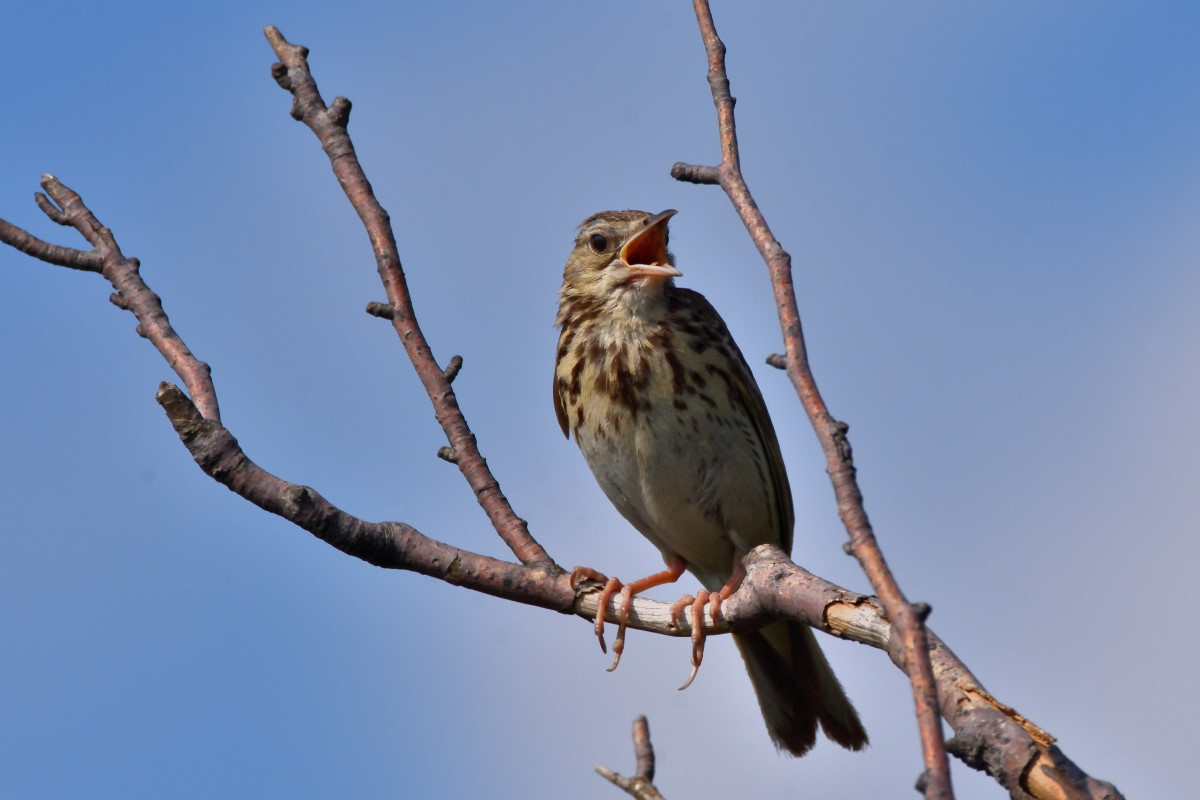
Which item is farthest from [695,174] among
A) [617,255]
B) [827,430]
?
[617,255]

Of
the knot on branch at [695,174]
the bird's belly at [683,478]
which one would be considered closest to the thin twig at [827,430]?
the knot on branch at [695,174]

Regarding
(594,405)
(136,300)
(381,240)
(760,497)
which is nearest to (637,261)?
(594,405)

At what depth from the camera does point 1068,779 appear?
2971 mm

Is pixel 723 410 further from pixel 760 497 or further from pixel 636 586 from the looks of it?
pixel 636 586

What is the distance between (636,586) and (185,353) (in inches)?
107

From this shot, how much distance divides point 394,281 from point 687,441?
6.70ft

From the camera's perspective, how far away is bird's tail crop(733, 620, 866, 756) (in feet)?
21.6

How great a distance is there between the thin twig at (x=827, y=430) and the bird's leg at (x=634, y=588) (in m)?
1.76

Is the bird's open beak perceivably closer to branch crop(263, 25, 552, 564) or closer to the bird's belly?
the bird's belly

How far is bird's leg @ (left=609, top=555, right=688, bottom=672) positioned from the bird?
0.7 inches

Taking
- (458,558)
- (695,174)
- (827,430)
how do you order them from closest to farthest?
1. (827,430)
2. (695,174)
3. (458,558)

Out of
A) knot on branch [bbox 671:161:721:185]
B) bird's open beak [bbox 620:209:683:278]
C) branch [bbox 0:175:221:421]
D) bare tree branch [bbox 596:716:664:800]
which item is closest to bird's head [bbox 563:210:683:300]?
bird's open beak [bbox 620:209:683:278]

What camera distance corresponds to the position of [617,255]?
739 cm

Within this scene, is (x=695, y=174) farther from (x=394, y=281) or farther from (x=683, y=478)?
(x=683, y=478)
